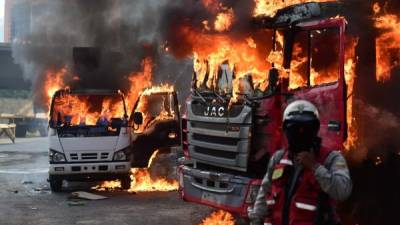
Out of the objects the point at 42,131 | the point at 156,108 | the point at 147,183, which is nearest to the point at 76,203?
the point at 147,183

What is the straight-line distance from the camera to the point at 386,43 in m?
7.41

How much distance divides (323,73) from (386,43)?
1529mm

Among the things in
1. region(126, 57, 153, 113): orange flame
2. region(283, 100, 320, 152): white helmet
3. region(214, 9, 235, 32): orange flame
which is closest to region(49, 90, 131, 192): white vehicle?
region(126, 57, 153, 113): orange flame

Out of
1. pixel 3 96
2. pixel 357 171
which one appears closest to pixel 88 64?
pixel 357 171

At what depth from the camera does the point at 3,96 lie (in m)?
40.7

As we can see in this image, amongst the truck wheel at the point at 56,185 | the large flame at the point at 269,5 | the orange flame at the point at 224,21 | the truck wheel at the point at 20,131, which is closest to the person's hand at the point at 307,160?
the large flame at the point at 269,5

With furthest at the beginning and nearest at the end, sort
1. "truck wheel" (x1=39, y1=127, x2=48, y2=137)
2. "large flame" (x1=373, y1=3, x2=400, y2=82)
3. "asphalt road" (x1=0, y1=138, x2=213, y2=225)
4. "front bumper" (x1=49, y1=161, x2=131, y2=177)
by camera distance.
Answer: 1. "truck wheel" (x1=39, y1=127, x2=48, y2=137)
2. "front bumper" (x1=49, y1=161, x2=131, y2=177)
3. "asphalt road" (x1=0, y1=138, x2=213, y2=225)
4. "large flame" (x1=373, y1=3, x2=400, y2=82)

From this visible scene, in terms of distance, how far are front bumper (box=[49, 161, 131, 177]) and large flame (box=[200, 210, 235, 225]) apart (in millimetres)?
3057

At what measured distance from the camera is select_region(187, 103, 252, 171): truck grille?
22.2 ft

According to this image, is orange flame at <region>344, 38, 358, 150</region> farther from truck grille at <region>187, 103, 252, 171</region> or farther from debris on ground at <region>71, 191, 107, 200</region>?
debris on ground at <region>71, 191, 107, 200</region>

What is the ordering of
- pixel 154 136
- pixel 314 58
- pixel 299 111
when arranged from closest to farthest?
pixel 299 111, pixel 314 58, pixel 154 136

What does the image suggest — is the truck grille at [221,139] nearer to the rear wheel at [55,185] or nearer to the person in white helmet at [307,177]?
the person in white helmet at [307,177]

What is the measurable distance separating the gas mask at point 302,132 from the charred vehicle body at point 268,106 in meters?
3.02

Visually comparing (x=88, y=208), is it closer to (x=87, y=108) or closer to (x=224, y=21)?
(x=87, y=108)
